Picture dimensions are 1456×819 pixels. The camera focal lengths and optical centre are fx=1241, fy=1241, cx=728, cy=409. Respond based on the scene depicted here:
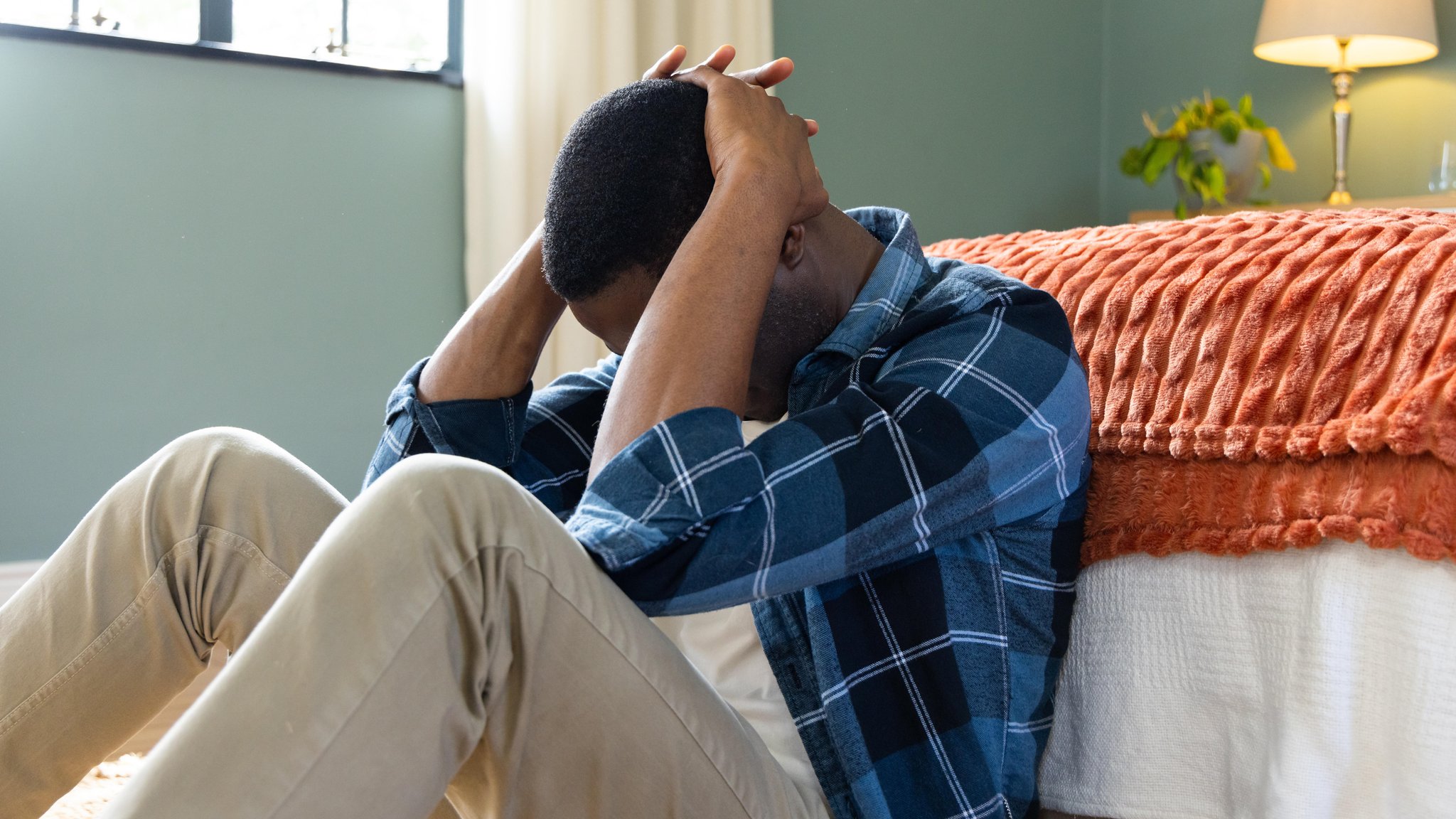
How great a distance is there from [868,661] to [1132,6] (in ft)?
9.95

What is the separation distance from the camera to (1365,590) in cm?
78

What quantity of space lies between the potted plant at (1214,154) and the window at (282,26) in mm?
1658

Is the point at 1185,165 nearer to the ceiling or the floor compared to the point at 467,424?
nearer to the ceiling

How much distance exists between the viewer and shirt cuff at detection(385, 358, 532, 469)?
114cm

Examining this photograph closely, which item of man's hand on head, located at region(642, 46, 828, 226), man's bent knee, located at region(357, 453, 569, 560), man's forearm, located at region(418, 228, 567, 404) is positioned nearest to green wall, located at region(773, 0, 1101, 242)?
man's forearm, located at region(418, 228, 567, 404)

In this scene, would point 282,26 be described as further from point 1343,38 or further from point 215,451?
point 1343,38

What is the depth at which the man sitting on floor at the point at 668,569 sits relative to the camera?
2.14 feet

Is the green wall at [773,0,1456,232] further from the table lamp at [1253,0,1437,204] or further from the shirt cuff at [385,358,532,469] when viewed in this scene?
the shirt cuff at [385,358,532,469]

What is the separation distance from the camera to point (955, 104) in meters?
3.18

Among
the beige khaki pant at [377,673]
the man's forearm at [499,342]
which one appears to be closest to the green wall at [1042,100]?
the man's forearm at [499,342]

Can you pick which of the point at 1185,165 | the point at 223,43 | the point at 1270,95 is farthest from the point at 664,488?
the point at 1270,95

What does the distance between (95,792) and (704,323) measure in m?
1.07

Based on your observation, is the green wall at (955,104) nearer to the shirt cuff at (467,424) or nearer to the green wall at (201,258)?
the green wall at (201,258)

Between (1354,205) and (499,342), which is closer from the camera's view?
(499,342)
